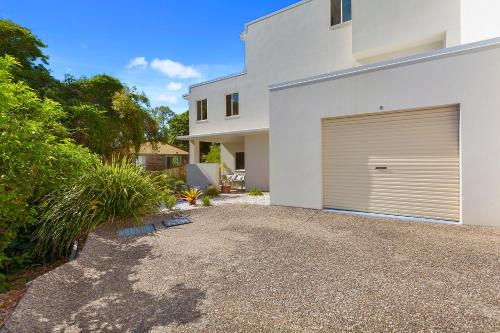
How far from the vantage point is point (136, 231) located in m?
6.53

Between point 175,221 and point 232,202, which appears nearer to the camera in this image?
point 175,221

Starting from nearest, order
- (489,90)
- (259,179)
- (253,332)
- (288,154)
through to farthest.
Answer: (253,332)
(489,90)
(288,154)
(259,179)

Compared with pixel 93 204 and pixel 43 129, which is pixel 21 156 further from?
pixel 93 204

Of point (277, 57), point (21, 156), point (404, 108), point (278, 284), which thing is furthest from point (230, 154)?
point (278, 284)

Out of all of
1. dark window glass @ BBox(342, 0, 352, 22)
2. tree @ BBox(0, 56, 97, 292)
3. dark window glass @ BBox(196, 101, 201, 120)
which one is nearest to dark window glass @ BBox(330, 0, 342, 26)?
dark window glass @ BBox(342, 0, 352, 22)

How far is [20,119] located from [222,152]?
1438 centimetres

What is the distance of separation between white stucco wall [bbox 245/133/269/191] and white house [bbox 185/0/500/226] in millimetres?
4579

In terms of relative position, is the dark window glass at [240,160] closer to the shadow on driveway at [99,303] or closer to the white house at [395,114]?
the white house at [395,114]

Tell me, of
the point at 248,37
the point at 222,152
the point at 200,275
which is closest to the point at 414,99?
the point at 200,275

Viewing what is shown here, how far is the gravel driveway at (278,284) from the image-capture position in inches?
111

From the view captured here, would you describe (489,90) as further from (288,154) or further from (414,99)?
(288,154)

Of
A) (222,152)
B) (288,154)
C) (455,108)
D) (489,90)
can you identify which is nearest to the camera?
(489,90)

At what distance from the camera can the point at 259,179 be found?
1480cm

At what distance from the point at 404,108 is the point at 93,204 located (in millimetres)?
8496
